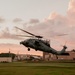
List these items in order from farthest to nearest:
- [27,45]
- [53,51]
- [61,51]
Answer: [61,51] → [53,51] → [27,45]

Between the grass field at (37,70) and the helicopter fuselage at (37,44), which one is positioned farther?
the helicopter fuselage at (37,44)

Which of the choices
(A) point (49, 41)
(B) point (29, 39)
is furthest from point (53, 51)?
(B) point (29, 39)

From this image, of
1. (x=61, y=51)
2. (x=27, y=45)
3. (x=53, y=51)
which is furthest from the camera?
(x=61, y=51)

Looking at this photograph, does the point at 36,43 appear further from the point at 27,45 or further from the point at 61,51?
the point at 61,51

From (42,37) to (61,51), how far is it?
65.0ft

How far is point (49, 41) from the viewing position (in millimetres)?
88688

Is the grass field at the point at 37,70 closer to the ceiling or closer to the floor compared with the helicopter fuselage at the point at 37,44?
closer to the floor

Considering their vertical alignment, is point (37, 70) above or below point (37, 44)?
below

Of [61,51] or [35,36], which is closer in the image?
[35,36]

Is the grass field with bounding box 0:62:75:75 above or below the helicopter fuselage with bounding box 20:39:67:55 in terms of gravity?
below

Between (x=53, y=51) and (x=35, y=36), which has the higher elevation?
(x=35, y=36)

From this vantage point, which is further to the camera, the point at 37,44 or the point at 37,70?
the point at 37,44

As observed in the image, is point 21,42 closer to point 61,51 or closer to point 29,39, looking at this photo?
point 29,39

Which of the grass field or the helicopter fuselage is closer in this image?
the grass field
